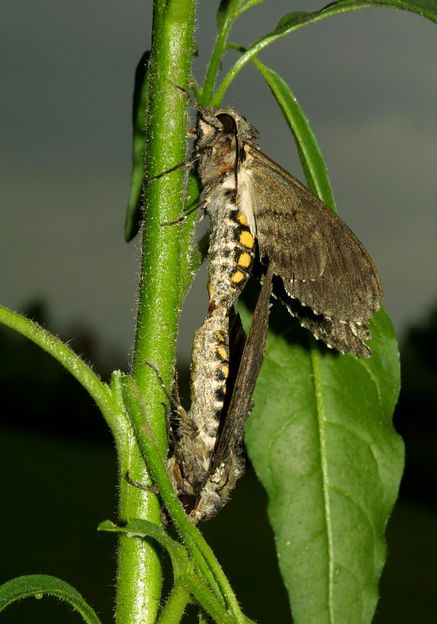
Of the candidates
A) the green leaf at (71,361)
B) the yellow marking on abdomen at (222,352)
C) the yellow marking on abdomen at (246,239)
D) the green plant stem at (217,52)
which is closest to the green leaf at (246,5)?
the green plant stem at (217,52)


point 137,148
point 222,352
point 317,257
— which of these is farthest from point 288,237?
point 137,148

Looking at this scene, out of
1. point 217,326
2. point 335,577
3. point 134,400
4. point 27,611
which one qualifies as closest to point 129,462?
point 134,400

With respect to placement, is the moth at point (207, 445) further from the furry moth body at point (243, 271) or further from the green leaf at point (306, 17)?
the green leaf at point (306, 17)

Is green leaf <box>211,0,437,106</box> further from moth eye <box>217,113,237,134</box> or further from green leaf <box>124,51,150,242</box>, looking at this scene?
green leaf <box>124,51,150,242</box>

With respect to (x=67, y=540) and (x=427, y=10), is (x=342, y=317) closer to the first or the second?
(x=427, y=10)

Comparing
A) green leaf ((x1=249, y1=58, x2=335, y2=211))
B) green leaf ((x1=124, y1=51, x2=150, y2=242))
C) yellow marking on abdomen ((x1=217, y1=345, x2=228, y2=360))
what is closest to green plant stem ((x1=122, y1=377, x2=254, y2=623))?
yellow marking on abdomen ((x1=217, y1=345, x2=228, y2=360))
